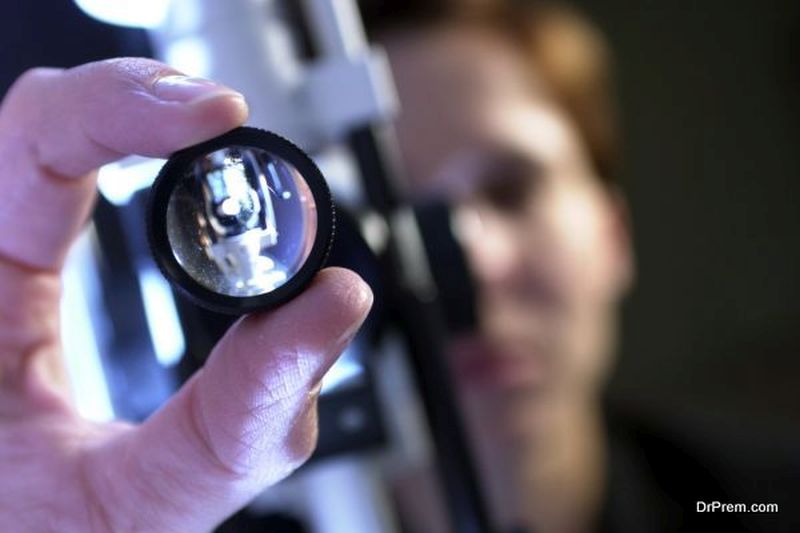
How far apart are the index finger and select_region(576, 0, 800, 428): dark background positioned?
1.56 metres

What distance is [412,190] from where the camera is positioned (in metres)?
1.01

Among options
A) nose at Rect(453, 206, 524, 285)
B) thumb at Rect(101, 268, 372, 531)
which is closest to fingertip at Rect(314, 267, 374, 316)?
thumb at Rect(101, 268, 372, 531)

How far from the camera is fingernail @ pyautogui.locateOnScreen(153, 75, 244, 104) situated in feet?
1.22

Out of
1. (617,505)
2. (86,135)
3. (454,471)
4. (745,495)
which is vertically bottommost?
(617,505)

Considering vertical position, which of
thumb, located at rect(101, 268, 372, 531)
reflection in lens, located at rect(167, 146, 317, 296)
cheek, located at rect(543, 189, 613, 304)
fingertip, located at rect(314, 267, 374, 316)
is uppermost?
reflection in lens, located at rect(167, 146, 317, 296)

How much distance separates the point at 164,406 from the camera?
0.43 m

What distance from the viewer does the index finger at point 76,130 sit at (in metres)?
0.37

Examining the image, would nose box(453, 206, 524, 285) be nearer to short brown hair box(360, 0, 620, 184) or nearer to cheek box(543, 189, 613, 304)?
cheek box(543, 189, 613, 304)

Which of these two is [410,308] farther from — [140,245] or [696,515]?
[696,515]

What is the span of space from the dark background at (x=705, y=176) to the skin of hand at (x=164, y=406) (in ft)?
5.08

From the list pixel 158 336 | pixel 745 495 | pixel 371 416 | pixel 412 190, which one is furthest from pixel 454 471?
pixel 745 495

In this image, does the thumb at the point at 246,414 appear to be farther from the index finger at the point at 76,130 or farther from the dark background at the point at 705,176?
the dark background at the point at 705,176

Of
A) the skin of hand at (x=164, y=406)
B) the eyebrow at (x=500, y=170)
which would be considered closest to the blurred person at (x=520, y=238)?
the eyebrow at (x=500, y=170)

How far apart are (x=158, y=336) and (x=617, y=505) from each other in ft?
2.73
